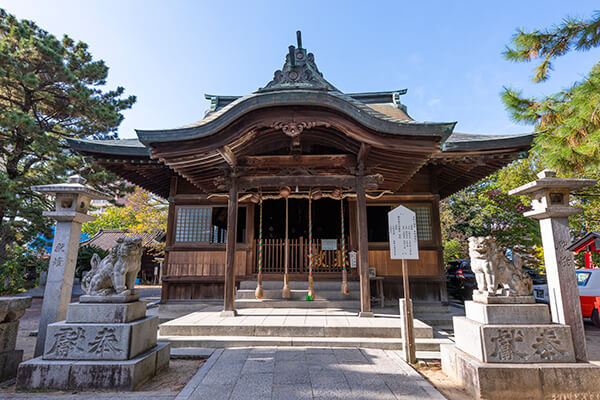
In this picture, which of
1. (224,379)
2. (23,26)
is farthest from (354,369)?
(23,26)

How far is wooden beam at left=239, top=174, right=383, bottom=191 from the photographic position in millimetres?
6730

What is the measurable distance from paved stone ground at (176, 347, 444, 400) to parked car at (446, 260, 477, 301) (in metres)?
10.8

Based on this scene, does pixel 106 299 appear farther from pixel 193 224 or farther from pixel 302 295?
pixel 193 224

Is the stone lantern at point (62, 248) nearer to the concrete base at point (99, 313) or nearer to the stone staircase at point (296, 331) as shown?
the concrete base at point (99, 313)

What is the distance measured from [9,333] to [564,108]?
9.26 m

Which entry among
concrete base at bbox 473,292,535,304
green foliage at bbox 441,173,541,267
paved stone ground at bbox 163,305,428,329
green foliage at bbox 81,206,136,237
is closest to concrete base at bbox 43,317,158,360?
paved stone ground at bbox 163,305,428,329

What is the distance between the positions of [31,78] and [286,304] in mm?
11825

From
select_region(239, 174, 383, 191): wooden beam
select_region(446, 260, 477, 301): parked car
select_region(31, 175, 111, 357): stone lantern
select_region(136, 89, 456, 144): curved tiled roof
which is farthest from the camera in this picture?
select_region(446, 260, 477, 301): parked car

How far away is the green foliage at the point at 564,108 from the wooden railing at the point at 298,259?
228 inches

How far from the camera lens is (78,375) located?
3434mm

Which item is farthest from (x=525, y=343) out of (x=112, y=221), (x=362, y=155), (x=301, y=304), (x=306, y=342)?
(x=112, y=221)

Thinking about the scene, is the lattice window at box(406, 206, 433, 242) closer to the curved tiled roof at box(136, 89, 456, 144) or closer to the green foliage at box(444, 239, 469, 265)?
the curved tiled roof at box(136, 89, 456, 144)

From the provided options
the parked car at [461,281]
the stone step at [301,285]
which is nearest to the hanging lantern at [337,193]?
the stone step at [301,285]

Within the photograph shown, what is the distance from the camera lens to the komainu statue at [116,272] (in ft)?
12.7
